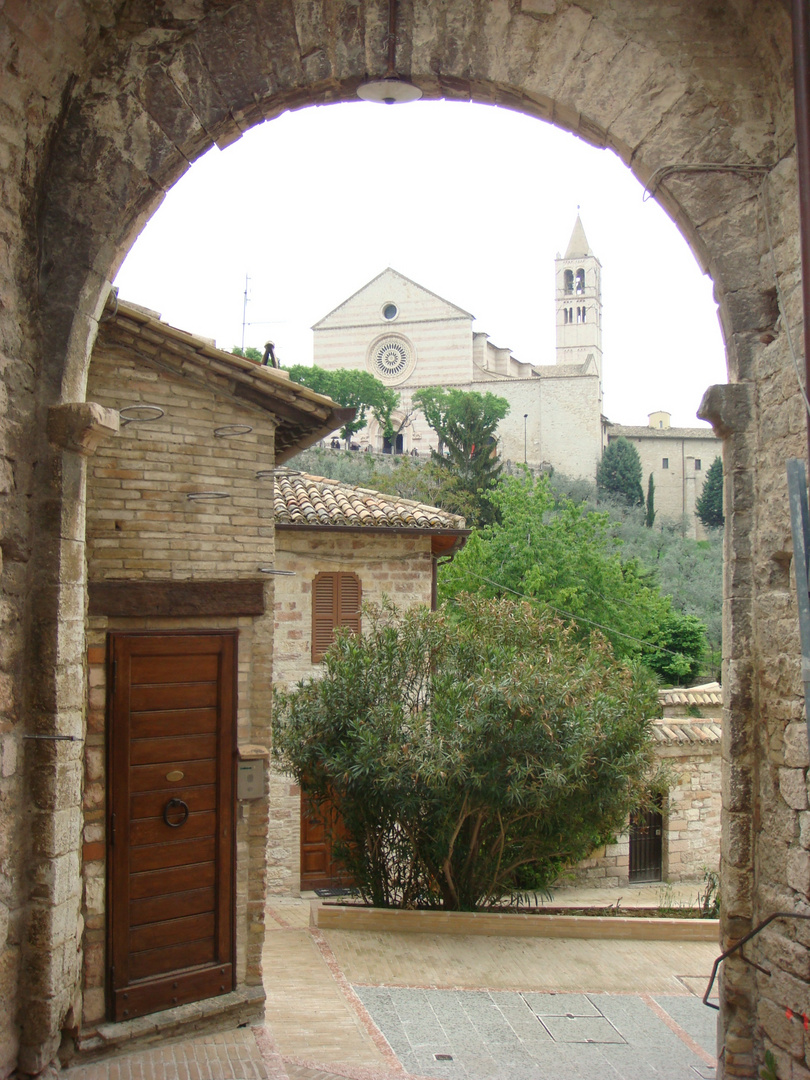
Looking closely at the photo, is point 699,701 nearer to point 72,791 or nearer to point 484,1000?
point 484,1000

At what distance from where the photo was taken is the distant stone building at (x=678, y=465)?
61.1 m

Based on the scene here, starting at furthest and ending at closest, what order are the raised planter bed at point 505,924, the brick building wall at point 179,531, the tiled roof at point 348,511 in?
the tiled roof at point 348,511, the raised planter bed at point 505,924, the brick building wall at point 179,531

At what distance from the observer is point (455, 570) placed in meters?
25.2

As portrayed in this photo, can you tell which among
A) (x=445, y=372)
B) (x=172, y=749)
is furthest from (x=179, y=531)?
(x=445, y=372)

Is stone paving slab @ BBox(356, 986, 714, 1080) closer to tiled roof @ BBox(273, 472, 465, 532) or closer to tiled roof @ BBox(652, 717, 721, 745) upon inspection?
tiled roof @ BBox(273, 472, 465, 532)

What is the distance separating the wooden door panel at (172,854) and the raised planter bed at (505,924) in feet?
14.1

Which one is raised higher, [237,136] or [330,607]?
[237,136]

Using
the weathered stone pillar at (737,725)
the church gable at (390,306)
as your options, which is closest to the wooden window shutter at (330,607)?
the weathered stone pillar at (737,725)

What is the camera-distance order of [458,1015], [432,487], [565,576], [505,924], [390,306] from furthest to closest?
[390,306], [432,487], [565,576], [505,924], [458,1015]

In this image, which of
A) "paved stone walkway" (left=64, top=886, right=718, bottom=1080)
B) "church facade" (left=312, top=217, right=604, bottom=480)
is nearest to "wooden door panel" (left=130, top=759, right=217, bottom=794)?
"paved stone walkway" (left=64, top=886, right=718, bottom=1080)

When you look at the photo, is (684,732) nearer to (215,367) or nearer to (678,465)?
(215,367)

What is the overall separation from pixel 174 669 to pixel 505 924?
18.7 feet

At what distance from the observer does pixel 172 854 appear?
6094mm

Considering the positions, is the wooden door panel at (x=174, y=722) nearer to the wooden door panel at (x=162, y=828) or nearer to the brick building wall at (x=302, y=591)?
Result: the wooden door panel at (x=162, y=828)
